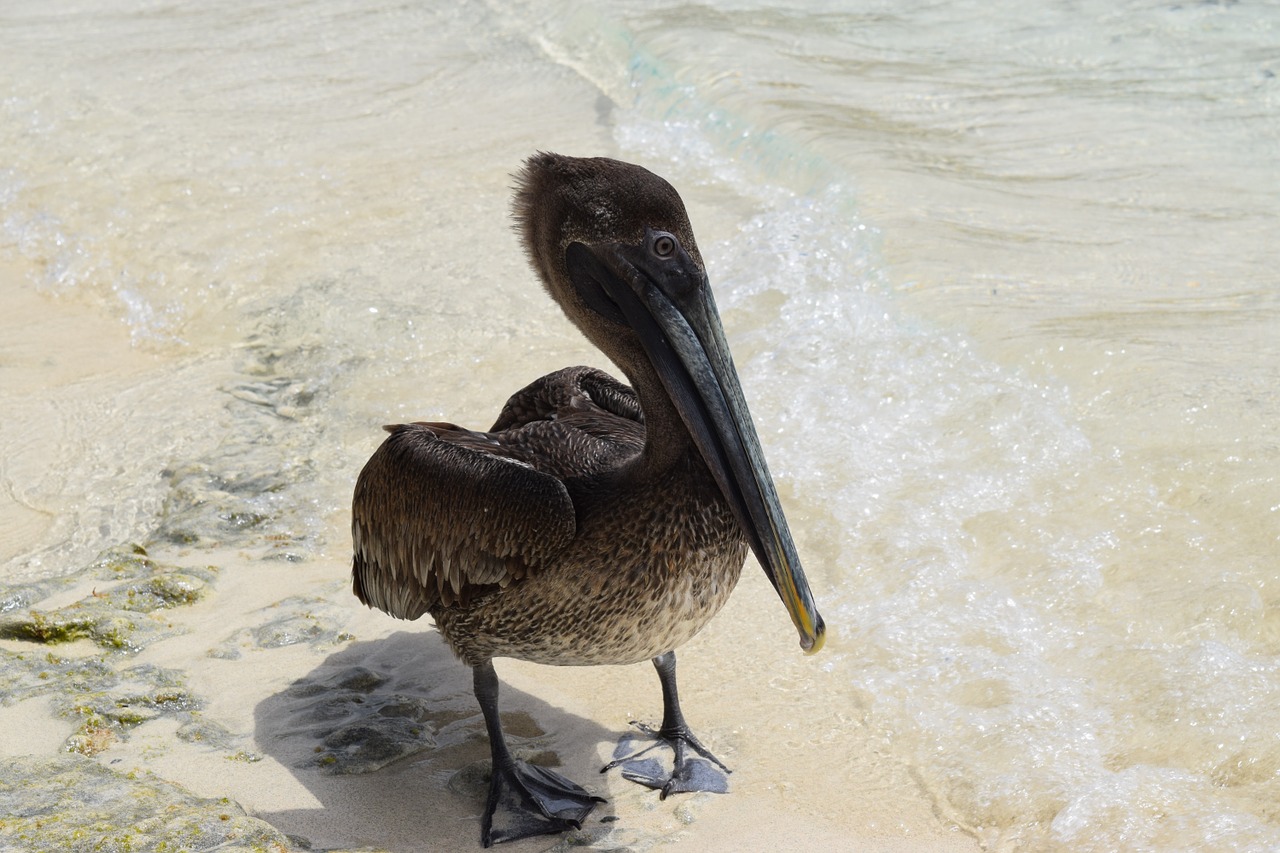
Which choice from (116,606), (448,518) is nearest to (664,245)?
(448,518)

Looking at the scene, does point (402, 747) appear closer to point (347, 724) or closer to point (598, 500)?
point (347, 724)

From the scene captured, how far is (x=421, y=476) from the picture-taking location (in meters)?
3.51

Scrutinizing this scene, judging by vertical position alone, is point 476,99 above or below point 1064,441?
above

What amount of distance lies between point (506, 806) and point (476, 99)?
6.48 metres

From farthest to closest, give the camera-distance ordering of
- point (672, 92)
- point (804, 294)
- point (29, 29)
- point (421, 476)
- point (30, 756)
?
point (29, 29) < point (672, 92) < point (804, 294) < point (421, 476) < point (30, 756)

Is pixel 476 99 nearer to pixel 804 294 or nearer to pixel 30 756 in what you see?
pixel 804 294

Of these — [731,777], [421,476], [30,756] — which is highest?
[421,476]

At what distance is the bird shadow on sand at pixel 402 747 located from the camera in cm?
344

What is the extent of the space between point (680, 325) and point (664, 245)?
0.64 feet

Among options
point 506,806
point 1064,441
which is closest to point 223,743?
point 506,806

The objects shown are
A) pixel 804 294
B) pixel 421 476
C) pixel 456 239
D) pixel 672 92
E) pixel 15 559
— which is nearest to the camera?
pixel 421 476

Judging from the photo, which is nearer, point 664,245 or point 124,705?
point 664,245

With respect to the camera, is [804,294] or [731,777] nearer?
[731,777]

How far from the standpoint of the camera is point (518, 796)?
139 inches
